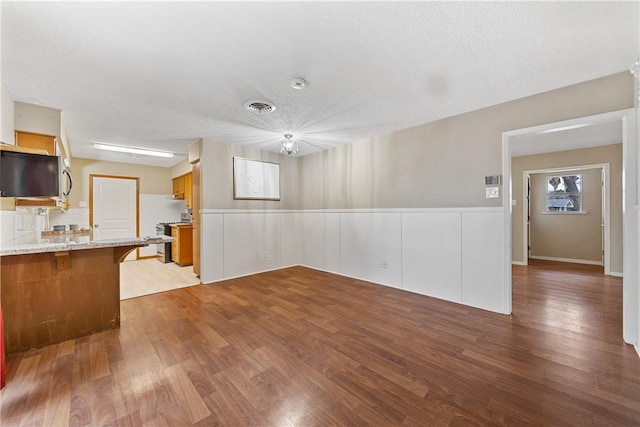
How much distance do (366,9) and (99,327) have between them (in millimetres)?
3469

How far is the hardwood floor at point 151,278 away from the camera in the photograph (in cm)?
376

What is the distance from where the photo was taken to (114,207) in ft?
19.0

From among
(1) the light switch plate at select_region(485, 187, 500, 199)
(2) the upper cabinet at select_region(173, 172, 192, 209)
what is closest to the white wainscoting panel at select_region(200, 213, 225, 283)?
(2) the upper cabinet at select_region(173, 172, 192, 209)

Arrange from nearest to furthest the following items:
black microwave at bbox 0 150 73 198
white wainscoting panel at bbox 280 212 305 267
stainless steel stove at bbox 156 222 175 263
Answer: black microwave at bbox 0 150 73 198 → white wainscoting panel at bbox 280 212 305 267 → stainless steel stove at bbox 156 222 175 263

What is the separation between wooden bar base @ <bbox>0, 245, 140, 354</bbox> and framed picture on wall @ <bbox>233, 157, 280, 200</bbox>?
7.24 feet

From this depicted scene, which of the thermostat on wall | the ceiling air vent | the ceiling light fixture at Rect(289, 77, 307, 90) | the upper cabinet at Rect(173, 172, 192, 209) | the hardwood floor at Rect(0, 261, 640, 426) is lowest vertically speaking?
the hardwood floor at Rect(0, 261, 640, 426)

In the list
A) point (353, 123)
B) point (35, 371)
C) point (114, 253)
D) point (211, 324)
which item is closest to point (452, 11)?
point (353, 123)

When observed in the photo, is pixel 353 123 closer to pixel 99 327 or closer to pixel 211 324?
pixel 211 324

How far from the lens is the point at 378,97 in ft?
8.66

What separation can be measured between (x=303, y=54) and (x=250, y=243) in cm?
343

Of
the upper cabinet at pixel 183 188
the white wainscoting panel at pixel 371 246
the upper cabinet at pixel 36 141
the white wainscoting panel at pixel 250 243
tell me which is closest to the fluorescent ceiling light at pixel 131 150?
the upper cabinet at pixel 183 188

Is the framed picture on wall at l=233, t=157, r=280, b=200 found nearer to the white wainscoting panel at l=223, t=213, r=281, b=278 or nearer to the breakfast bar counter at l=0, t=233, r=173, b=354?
the white wainscoting panel at l=223, t=213, r=281, b=278

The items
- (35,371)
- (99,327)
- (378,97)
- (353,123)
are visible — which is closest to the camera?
(35,371)

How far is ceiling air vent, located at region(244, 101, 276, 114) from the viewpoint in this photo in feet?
8.92
